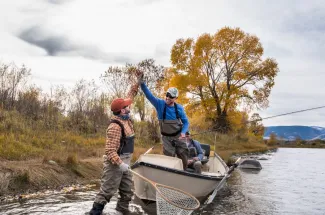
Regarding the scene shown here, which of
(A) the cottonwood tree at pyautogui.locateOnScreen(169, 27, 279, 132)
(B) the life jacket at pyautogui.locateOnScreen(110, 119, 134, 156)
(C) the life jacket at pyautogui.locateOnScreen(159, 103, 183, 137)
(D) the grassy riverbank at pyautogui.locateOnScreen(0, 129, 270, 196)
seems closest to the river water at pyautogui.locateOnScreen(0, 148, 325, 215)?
(D) the grassy riverbank at pyautogui.locateOnScreen(0, 129, 270, 196)

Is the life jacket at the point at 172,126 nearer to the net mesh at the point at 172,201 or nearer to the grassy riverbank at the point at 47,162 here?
the net mesh at the point at 172,201

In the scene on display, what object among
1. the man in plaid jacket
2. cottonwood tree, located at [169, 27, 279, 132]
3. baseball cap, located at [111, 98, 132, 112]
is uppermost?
cottonwood tree, located at [169, 27, 279, 132]

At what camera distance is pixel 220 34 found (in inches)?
1357

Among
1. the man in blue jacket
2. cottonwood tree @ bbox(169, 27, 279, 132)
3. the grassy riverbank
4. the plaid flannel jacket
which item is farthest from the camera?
cottonwood tree @ bbox(169, 27, 279, 132)

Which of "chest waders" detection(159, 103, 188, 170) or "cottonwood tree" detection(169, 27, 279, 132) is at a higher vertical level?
"cottonwood tree" detection(169, 27, 279, 132)

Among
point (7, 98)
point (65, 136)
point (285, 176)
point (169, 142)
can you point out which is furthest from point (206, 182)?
point (7, 98)

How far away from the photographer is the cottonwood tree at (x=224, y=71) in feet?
112

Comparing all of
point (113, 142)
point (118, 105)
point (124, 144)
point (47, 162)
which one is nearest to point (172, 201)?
→ point (124, 144)

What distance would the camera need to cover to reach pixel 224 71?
3475 centimetres

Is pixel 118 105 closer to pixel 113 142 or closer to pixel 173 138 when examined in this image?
pixel 113 142

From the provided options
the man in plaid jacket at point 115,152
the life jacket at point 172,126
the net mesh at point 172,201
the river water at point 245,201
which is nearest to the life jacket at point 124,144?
the man in plaid jacket at point 115,152

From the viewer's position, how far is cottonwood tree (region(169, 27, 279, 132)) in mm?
34156

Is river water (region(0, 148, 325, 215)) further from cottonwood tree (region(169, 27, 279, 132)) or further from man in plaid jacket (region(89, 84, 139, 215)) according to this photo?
cottonwood tree (region(169, 27, 279, 132))

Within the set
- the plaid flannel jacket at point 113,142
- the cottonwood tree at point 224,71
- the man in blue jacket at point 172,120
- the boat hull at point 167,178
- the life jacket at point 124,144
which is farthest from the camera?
the cottonwood tree at point 224,71
